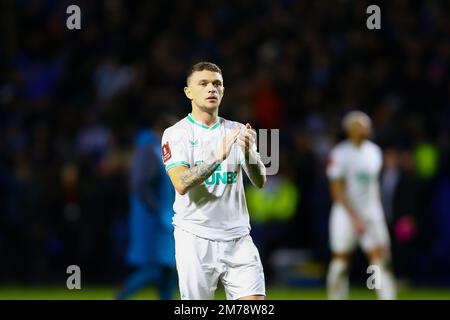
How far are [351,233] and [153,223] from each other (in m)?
3.75

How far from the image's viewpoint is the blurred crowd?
1531 centimetres

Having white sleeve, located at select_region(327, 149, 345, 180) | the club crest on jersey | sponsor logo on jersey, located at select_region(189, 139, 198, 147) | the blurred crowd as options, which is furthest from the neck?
the blurred crowd

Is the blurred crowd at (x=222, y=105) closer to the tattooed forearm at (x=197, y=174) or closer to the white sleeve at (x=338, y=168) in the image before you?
the white sleeve at (x=338, y=168)

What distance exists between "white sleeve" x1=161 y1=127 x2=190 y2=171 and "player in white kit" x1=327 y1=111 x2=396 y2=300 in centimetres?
596

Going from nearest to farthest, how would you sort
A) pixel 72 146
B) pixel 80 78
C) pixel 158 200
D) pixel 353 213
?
pixel 158 200 < pixel 353 213 < pixel 72 146 < pixel 80 78

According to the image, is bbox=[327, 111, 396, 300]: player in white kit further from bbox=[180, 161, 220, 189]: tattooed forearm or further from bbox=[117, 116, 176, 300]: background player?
bbox=[180, 161, 220, 189]: tattooed forearm

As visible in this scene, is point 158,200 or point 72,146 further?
point 72,146

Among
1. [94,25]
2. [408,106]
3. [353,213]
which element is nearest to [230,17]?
[94,25]

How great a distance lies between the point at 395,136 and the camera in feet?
51.0

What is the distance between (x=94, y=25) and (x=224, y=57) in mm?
2425

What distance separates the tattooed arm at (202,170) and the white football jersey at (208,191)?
0.17 m

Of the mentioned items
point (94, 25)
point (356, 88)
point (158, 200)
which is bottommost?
point (158, 200)

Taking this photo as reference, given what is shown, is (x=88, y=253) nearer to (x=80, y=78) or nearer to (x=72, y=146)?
(x=72, y=146)

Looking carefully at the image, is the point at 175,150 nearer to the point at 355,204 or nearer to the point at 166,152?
the point at 166,152
